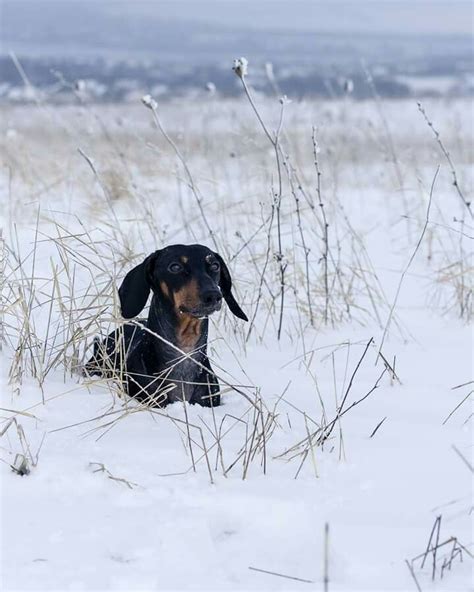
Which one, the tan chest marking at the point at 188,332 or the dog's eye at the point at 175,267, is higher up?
the dog's eye at the point at 175,267

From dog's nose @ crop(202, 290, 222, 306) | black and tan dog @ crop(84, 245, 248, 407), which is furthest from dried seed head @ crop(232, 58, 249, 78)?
dog's nose @ crop(202, 290, 222, 306)

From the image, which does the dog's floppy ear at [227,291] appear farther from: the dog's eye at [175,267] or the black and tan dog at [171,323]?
the dog's eye at [175,267]

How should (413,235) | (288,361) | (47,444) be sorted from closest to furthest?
(47,444)
(288,361)
(413,235)

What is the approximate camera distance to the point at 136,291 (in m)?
3.50

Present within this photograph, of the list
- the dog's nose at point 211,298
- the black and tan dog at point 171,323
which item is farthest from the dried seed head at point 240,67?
the dog's nose at point 211,298

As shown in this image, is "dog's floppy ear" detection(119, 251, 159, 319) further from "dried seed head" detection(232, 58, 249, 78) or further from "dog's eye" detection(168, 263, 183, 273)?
"dried seed head" detection(232, 58, 249, 78)

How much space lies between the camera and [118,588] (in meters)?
2.13

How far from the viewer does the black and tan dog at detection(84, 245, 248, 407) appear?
3408mm

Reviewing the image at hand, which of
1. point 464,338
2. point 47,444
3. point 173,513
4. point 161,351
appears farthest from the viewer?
point 464,338

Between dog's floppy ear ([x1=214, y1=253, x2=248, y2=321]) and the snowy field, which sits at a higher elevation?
dog's floppy ear ([x1=214, y1=253, x2=248, y2=321])

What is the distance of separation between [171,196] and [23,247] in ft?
9.29

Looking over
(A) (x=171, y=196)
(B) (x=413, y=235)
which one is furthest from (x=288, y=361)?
(A) (x=171, y=196)

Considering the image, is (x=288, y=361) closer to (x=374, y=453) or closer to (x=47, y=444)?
(x=374, y=453)

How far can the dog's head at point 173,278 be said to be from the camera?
3.36 m
